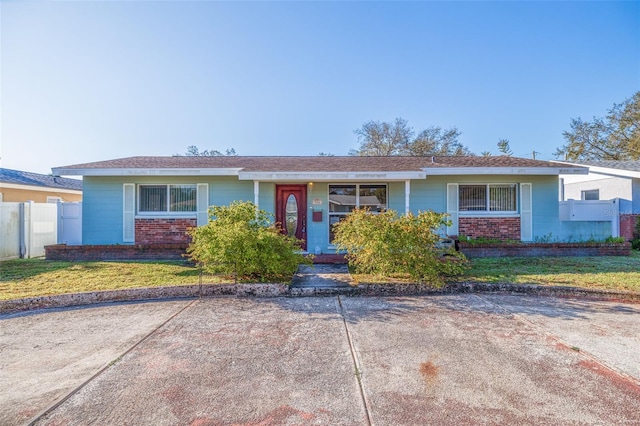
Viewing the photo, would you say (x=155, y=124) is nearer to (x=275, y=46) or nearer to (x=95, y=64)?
(x=95, y=64)

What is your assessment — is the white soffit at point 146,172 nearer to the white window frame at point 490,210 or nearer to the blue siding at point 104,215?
the blue siding at point 104,215

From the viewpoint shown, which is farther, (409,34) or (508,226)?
(409,34)

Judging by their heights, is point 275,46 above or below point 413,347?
above

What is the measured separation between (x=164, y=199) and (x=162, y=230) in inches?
38.9

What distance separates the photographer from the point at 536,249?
9.91 m

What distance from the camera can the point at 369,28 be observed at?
39.3 feet

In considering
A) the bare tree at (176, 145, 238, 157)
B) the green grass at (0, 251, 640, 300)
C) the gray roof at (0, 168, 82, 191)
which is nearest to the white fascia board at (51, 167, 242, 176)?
the green grass at (0, 251, 640, 300)

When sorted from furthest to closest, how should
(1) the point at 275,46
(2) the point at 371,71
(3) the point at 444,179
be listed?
1. (2) the point at 371,71
2. (1) the point at 275,46
3. (3) the point at 444,179

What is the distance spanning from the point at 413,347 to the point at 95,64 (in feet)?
36.6

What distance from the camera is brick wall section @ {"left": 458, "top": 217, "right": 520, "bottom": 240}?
11047 millimetres

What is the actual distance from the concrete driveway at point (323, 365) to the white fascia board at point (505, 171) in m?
5.57

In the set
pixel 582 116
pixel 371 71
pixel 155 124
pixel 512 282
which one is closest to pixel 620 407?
pixel 512 282

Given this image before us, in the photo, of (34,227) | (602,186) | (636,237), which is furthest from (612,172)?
(34,227)

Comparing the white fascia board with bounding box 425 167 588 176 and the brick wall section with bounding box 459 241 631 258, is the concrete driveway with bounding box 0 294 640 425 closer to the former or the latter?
the brick wall section with bounding box 459 241 631 258
